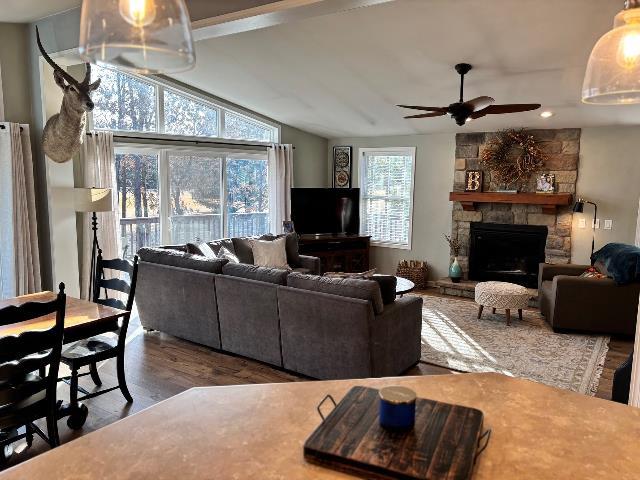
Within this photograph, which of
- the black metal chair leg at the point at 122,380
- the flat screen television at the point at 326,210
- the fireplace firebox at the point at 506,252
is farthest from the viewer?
the flat screen television at the point at 326,210

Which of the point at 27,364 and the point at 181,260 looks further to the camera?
the point at 181,260

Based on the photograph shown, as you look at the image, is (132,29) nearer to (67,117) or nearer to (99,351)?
(99,351)

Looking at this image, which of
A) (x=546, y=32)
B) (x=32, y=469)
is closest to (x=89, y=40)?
(x=32, y=469)

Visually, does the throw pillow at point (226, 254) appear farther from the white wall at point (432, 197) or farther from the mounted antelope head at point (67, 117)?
the white wall at point (432, 197)

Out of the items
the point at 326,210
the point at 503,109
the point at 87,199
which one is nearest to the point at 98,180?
the point at 87,199

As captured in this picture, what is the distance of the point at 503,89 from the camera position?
16.5ft

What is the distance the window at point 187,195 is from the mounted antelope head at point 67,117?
121cm

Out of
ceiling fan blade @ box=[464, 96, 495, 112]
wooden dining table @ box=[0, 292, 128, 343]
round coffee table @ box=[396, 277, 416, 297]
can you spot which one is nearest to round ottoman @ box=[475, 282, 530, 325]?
round coffee table @ box=[396, 277, 416, 297]

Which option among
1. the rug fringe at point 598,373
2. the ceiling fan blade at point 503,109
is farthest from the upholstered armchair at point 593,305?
the ceiling fan blade at point 503,109

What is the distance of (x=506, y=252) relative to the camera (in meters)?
6.87

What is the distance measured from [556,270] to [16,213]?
235 inches

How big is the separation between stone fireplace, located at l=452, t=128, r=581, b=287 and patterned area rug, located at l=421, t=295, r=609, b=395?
1093 millimetres

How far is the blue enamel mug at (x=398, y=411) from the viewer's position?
1145 millimetres

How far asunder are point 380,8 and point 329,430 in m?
3.47
